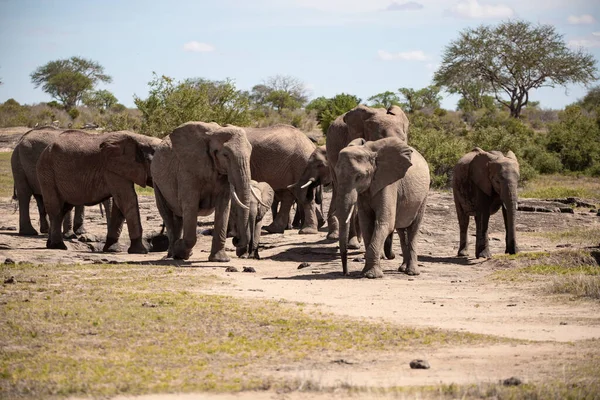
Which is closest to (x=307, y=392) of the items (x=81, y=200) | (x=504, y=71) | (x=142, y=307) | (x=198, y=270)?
(x=142, y=307)

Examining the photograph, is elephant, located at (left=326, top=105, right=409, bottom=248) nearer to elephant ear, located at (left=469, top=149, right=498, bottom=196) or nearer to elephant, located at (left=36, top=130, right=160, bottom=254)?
elephant ear, located at (left=469, top=149, right=498, bottom=196)

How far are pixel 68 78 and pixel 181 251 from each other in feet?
203

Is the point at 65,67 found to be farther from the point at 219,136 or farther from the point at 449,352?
the point at 449,352

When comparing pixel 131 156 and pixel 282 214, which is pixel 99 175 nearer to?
pixel 131 156

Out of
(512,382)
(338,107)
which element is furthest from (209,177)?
(338,107)

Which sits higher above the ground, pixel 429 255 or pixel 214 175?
pixel 214 175

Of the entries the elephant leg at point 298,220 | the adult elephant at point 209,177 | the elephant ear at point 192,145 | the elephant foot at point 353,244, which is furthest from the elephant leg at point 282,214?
the elephant ear at point 192,145

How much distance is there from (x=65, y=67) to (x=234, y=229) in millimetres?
67606

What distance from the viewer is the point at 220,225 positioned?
16.5 metres

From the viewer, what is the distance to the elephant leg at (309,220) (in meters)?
21.0

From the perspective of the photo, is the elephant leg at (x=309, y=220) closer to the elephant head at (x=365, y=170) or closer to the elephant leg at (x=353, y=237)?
the elephant leg at (x=353, y=237)

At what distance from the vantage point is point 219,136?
53.4 feet

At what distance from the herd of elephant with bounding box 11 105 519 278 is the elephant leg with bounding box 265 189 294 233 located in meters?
0.03

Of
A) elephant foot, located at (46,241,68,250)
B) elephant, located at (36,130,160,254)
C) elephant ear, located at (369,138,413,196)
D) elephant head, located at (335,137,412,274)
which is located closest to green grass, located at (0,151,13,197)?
elephant, located at (36,130,160,254)
